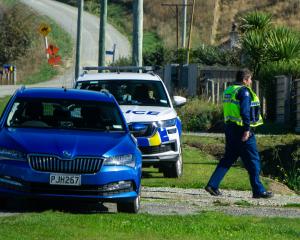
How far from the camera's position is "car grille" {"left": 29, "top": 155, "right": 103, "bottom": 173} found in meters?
11.9

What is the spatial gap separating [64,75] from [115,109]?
5854 centimetres

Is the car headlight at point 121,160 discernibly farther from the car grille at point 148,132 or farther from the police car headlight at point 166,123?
the police car headlight at point 166,123

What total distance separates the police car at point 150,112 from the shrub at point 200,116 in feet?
42.2

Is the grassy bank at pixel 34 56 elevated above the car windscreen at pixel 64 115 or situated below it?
below

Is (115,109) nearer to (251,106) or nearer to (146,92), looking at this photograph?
(251,106)

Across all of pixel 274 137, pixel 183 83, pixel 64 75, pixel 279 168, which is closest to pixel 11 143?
pixel 279 168

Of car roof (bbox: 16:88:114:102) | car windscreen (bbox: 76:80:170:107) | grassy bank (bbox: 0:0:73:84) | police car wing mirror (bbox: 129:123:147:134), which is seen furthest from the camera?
grassy bank (bbox: 0:0:73:84)

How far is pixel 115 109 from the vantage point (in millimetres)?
13922

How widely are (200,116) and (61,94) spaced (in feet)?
60.6

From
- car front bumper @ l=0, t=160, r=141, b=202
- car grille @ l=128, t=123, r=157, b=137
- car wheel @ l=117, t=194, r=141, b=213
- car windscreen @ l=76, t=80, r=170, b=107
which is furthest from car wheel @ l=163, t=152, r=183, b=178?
car front bumper @ l=0, t=160, r=141, b=202

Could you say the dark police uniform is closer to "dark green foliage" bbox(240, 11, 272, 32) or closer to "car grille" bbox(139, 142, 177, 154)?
"car grille" bbox(139, 142, 177, 154)

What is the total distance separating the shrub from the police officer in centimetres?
1670

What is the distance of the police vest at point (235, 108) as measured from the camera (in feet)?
48.0

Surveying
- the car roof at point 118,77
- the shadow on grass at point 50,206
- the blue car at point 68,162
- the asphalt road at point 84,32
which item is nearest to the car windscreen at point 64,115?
the blue car at point 68,162
